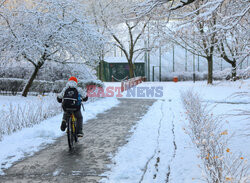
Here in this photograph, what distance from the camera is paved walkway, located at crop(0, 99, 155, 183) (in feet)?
16.1

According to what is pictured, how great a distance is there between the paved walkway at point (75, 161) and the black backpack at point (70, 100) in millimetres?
1020

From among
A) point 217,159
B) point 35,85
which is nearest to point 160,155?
point 217,159

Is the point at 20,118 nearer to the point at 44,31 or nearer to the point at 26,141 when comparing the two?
the point at 26,141

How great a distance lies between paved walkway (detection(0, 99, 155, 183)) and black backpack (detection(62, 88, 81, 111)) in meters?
1.02

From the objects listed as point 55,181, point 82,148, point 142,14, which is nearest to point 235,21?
point 142,14

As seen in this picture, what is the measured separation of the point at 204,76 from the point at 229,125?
3334cm

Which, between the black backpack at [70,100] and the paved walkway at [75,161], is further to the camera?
the black backpack at [70,100]

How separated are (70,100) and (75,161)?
1.67m

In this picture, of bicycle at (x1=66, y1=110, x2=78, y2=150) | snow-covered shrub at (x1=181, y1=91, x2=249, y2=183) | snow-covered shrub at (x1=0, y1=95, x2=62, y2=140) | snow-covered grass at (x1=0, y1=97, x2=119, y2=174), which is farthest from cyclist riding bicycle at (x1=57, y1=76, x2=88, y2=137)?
snow-covered shrub at (x1=181, y1=91, x2=249, y2=183)

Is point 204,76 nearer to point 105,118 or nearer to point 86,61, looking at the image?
point 86,61

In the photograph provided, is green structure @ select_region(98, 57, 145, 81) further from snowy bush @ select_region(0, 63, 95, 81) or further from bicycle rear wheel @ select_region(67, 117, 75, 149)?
bicycle rear wheel @ select_region(67, 117, 75, 149)

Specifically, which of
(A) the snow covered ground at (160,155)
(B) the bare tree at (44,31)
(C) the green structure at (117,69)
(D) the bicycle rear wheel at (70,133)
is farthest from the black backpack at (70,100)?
(C) the green structure at (117,69)

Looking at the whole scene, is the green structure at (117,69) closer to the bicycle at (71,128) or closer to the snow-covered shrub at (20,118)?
the snow-covered shrub at (20,118)

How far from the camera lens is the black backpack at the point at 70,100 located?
271 inches
